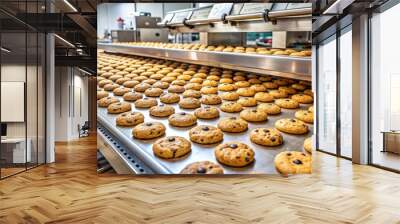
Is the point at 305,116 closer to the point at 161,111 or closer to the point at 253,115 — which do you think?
the point at 253,115

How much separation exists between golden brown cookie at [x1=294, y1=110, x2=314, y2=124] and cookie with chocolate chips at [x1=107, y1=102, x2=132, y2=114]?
1.89 meters

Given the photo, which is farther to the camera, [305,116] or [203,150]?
[305,116]

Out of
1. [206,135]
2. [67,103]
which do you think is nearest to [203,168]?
[206,135]

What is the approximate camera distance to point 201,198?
3.23 m

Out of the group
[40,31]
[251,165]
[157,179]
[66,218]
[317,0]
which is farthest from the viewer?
[40,31]

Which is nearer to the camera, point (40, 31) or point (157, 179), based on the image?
point (157, 179)

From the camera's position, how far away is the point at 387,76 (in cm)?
508

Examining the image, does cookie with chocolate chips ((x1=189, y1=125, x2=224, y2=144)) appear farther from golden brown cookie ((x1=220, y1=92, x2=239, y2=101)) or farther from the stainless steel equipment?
the stainless steel equipment

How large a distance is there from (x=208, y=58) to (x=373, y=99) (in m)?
2.90

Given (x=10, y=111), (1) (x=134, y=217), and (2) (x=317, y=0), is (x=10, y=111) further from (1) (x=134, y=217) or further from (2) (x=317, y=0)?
(2) (x=317, y=0)

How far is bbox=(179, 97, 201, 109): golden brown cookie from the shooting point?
3.96 meters

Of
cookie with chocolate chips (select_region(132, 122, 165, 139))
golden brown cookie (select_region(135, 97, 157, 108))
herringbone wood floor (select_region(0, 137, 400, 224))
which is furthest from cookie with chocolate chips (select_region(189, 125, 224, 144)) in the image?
golden brown cookie (select_region(135, 97, 157, 108))

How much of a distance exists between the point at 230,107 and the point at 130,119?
1.14 meters

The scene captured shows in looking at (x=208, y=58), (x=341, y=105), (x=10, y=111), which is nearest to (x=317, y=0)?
(x=208, y=58)
